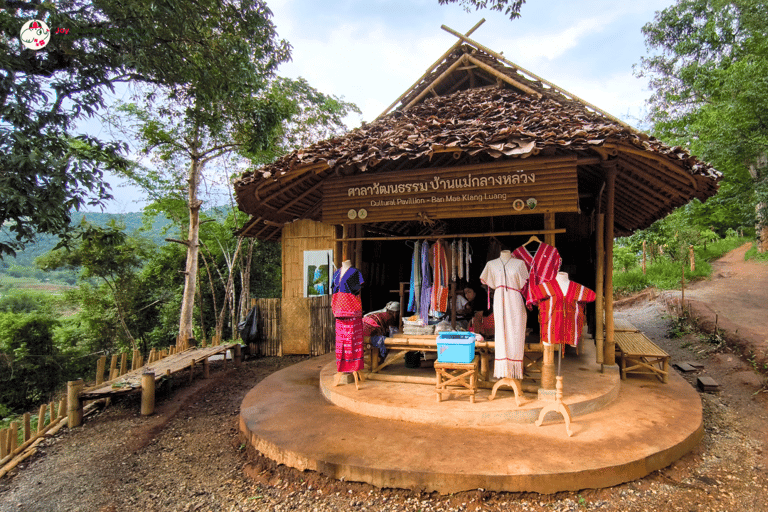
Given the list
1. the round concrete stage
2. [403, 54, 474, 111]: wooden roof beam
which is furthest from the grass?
[403, 54, 474, 111]: wooden roof beam

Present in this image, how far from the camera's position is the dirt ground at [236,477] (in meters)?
3.77

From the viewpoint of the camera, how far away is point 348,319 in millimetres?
6082

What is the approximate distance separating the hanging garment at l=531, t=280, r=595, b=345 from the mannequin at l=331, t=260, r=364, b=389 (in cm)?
255

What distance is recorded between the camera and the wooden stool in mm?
5409

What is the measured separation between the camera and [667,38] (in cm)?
2144

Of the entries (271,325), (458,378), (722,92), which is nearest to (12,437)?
(458,378)

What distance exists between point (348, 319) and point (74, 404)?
4506mm

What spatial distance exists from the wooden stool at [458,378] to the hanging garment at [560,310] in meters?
1.04

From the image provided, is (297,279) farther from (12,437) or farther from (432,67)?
(12,437)

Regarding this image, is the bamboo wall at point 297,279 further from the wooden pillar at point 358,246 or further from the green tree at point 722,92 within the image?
the green tree at point 722,92

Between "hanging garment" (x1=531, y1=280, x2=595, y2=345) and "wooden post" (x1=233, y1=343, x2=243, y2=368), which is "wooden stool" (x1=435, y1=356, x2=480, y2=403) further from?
"wooden post" (x1=233, y1=343, x2=243, y2=368)

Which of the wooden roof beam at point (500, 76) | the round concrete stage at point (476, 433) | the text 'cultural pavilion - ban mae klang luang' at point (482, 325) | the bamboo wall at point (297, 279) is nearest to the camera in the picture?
the round concrete stage at point (476, 433)

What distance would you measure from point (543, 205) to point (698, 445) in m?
3.32

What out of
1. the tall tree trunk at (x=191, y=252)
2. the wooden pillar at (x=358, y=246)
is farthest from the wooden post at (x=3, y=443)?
the tall tree trunk at (x=191, y=252)
